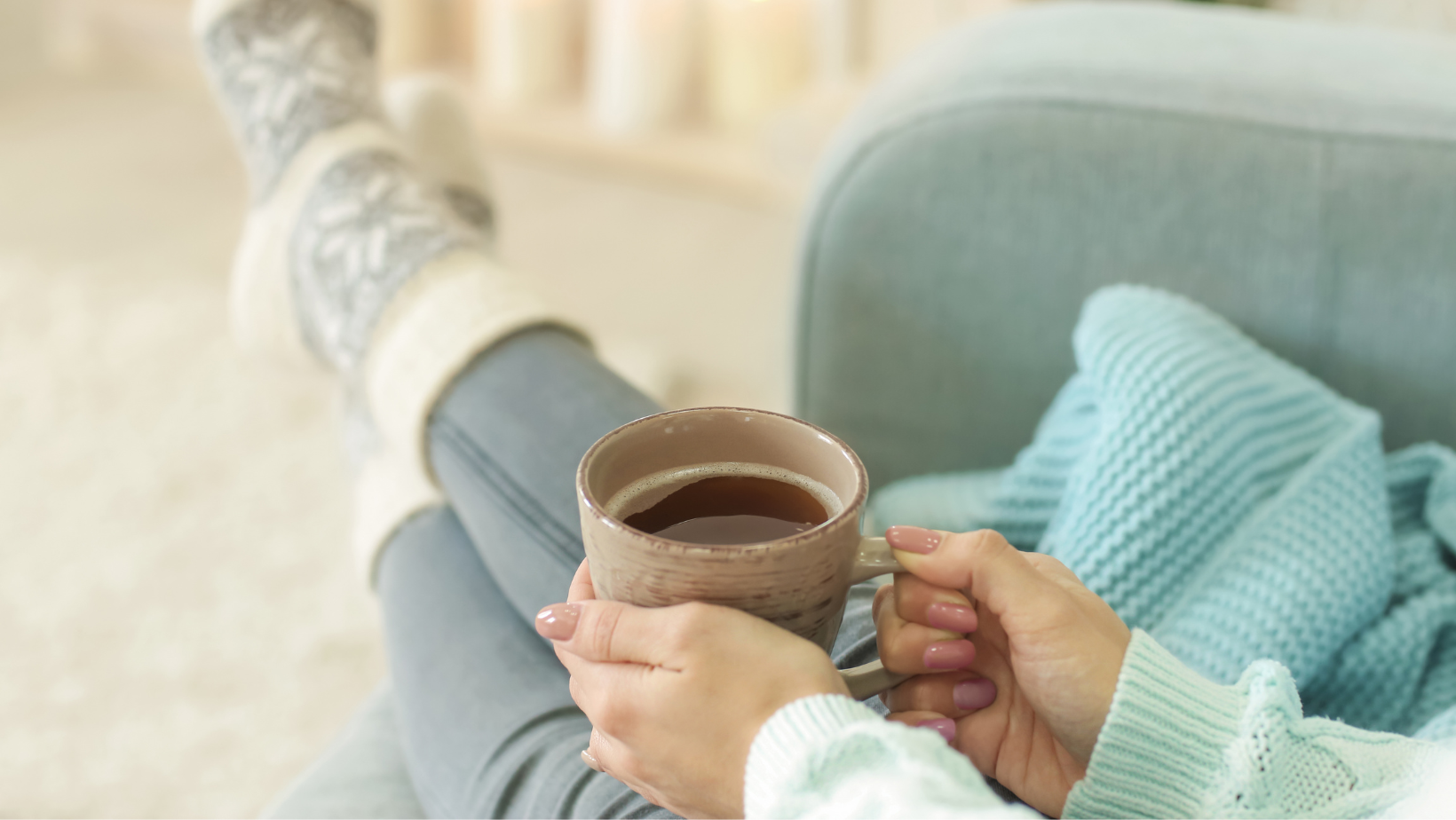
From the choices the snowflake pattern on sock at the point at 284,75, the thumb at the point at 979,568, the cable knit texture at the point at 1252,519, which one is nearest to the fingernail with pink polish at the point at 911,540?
the thumb at the point at 979,568

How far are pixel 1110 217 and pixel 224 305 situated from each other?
1.37 meters

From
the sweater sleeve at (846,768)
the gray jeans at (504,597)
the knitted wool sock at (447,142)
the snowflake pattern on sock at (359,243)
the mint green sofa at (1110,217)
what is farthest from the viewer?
the knitted wool sock at (447,142)

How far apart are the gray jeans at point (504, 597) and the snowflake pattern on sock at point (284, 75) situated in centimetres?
41

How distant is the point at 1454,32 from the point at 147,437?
1467 mm

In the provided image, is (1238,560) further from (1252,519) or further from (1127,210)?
(1127,210)

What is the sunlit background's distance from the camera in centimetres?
104

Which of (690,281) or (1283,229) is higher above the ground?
(1283,229)

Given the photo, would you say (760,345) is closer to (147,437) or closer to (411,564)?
(147,437)

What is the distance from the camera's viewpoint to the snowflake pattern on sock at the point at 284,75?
1.01 meters

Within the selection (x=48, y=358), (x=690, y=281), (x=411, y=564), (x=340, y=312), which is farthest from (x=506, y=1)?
(x=411, y=564)

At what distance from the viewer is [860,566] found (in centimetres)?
44

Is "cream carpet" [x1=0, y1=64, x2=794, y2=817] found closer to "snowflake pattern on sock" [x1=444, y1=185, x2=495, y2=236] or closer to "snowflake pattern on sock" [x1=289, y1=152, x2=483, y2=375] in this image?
"snowflake pattern on sock" [x1=289, y1=152, x2=483, y2=375]

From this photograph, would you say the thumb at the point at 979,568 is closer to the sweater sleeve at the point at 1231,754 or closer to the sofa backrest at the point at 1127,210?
the sweater sleeve at the point at 1231,754

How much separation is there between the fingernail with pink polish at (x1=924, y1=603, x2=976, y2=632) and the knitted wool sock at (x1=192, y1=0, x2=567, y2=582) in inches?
16.0
